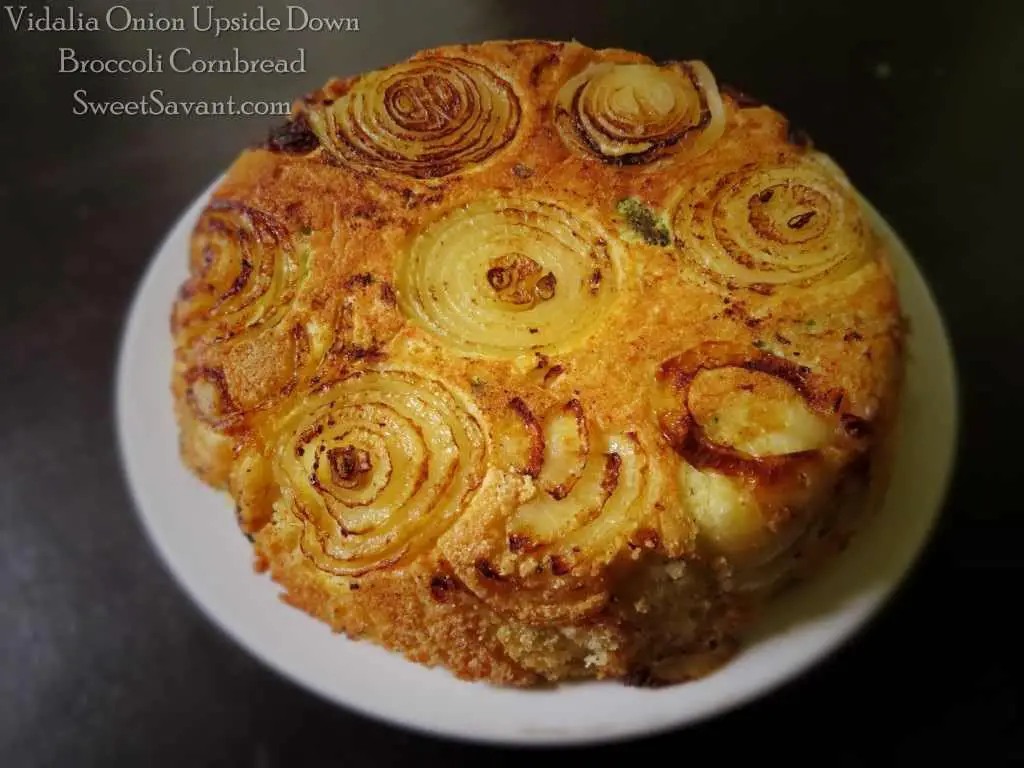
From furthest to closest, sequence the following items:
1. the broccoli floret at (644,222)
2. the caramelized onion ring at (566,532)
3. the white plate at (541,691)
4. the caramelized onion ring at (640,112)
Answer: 1. the caramelized onion ring at (640,112)
2. the broccoli floret at (644,222)
3. the white plate at (541,691)
4. the caramelized onion ring at (566,532)

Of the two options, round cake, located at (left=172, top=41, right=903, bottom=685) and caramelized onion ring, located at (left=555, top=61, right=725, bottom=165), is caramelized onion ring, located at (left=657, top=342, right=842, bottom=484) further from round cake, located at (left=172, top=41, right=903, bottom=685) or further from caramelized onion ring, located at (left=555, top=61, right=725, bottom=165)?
caramelized onion ring, located at (left=555, top=61, right=725, bottom=165)

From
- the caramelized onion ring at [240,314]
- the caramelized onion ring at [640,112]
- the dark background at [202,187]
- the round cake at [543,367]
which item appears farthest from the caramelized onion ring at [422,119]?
the dark background at [202,187]

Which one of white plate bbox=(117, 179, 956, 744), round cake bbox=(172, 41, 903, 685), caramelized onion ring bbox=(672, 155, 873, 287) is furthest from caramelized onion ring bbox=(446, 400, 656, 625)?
caramelized onion ring bbox=(672, 155, 873, 287)

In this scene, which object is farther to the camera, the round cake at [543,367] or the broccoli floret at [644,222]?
the broccoli floret at [644,222]

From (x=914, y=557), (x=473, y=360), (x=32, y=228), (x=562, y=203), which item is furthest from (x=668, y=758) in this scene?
(x=32, y=228)

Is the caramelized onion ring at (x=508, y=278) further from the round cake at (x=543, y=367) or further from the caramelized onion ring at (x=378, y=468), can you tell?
the caramelized onion ring at (x=378, y=468)

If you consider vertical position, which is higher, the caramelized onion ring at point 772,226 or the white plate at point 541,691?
the caramelized onion ring at point 772,226

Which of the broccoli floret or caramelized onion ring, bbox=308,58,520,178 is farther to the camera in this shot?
caramelized onion ring, bbox=308,58,520,178

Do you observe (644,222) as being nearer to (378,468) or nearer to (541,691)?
(378,468)
